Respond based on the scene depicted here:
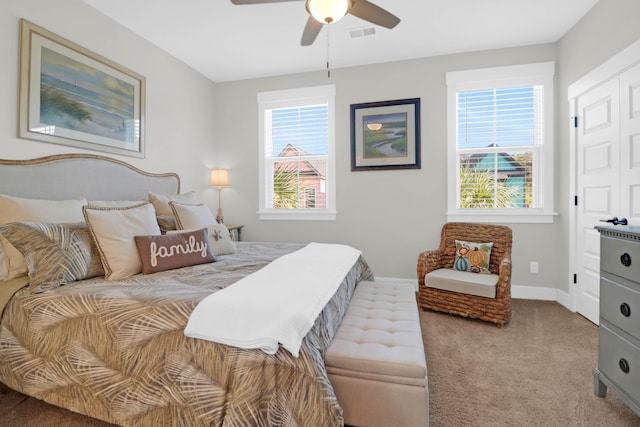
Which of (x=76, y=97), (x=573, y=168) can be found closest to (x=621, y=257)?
(x=573, y=168)

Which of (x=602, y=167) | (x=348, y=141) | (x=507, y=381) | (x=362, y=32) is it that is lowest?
(x=507, y=381)

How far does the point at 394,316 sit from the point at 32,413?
199 cm

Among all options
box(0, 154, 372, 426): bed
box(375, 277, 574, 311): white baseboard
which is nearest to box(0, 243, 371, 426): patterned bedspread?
box(0, 154, 372, 426): bed

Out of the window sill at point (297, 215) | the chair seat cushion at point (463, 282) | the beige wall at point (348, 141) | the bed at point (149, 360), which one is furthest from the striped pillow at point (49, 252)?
the chair seat cushion at point (463, 282)

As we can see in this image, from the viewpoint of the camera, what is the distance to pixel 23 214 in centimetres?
185

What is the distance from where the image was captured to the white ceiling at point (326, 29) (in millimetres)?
2695

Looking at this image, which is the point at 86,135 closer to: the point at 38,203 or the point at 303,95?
the point at 38,203

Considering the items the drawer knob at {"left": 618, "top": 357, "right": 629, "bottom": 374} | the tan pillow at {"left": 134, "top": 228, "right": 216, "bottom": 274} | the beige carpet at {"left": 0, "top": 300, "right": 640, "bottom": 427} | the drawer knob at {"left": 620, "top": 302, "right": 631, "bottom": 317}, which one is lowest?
the beige carpet at {"left": 0, "top": 300, "right": 640, "bottom": 427}

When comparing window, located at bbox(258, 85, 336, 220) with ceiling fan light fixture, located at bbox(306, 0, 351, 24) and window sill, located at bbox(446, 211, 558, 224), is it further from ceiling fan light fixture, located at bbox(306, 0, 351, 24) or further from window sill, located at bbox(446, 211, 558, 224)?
ceiling fan light fixture, located at bbox(306, 0, 351, 24)

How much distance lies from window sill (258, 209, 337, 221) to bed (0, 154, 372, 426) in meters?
2.16

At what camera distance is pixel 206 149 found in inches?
164

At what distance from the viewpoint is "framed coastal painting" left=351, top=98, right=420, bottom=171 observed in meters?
3.69

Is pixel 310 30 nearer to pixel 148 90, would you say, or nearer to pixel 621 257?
pixel 148 90

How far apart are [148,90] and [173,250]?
2090 mm
